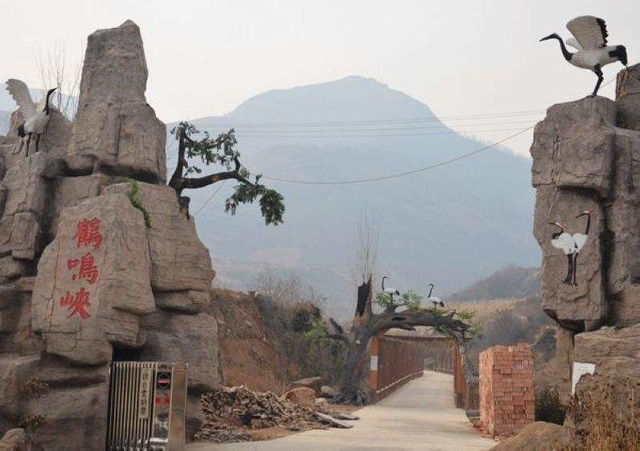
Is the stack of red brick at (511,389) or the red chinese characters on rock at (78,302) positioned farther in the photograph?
the stack of red brick at (511,389)

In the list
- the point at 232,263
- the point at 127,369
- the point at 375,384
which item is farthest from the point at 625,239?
the point at 232,263

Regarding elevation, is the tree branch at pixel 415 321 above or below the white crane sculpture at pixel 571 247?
below

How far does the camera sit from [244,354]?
27703 millimetres

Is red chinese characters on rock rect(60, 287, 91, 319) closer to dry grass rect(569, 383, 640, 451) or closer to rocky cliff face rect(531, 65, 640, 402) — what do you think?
dry grass rect(569, 383, 640, 451)

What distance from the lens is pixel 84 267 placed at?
33.9 feet

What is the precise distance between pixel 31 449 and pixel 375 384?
A: 54.4 ft

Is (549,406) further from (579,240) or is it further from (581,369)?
(581,369)

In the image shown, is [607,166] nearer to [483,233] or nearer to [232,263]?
[232,263]

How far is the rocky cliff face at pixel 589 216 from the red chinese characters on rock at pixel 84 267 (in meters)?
7.07

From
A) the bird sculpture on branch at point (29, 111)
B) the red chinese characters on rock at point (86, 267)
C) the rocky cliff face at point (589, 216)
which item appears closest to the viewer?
the red chinese characters on rock at point (86, 267)

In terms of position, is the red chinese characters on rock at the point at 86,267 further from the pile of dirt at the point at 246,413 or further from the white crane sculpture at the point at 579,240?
the white crane sculpture at the point at 579,240

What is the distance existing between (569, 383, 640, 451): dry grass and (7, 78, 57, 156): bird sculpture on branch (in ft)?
34.7

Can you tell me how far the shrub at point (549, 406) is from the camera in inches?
506

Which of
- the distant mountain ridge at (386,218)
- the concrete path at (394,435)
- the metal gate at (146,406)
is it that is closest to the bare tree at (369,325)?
the concrete path at (394,435)
